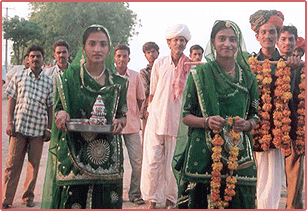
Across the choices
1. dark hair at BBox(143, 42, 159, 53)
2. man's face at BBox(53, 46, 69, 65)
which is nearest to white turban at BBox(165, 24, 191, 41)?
man's face at BBox(53, 46, 69, 65)

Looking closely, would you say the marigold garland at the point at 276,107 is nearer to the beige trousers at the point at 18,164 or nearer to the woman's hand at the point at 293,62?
the woman's hand at the point at 293,62

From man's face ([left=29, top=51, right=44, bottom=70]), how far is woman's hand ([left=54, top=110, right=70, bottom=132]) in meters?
2.55

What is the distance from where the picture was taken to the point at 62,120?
4.11 metres

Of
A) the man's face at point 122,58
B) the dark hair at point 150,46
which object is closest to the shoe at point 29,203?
the man's face at point 122,58

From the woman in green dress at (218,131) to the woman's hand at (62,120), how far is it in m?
1.03

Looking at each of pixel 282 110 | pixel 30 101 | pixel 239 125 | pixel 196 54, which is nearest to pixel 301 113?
pixel 282 110

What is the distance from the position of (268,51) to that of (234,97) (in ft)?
5.34

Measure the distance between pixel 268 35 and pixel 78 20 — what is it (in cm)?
3946

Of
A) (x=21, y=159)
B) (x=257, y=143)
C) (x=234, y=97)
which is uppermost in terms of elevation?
(x=234, y=97)

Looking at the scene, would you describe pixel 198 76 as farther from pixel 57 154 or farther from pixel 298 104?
pixel 298 104

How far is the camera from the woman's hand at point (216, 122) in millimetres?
3852

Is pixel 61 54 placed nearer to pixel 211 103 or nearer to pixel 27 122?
pixel 27 122

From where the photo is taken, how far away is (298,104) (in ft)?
17.9

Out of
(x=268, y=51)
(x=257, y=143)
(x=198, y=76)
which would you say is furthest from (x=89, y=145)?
(x=268, y=51)
